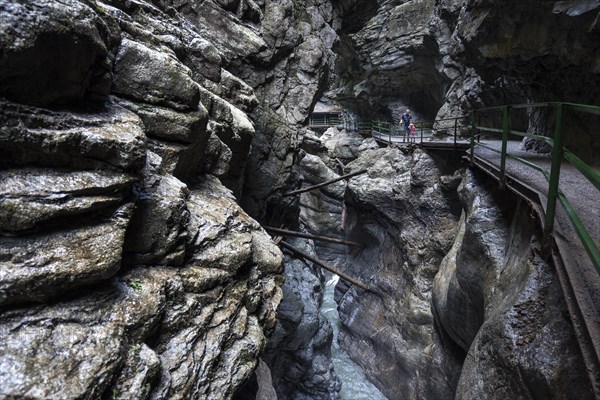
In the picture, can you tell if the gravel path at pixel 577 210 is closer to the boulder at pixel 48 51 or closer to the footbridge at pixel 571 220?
the footbridge at pixel 571 220

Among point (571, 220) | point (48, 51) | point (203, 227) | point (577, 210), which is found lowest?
point (203, 227)

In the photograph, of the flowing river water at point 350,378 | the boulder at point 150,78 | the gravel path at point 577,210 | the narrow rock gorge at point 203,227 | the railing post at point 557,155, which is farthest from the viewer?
the flowing river water at point 350,378

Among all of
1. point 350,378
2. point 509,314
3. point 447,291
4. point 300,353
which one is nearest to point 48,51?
point 509,314

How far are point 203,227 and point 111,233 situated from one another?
1.55 m

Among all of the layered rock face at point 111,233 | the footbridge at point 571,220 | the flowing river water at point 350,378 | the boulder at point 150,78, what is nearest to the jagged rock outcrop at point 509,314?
the footbridge at point 571,220

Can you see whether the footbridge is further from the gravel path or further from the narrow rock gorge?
the narrow rock gorge

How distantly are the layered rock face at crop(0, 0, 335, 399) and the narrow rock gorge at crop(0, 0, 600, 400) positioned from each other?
2cm

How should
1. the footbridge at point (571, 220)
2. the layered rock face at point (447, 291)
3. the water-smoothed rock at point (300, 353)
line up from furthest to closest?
the water-smoothed rock at point (300, 353) < the layered rock face at point (447, 291) < the footbridge at point (571, 220)

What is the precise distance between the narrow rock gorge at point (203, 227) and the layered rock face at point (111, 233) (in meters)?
0.02

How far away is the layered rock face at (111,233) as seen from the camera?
2770mm

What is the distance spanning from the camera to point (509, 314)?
164 inches

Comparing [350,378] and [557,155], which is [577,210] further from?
[350,378]

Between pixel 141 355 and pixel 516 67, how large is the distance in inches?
431

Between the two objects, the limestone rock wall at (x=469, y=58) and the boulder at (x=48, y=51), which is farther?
the limestone rock wall at (x=469, y=58)
